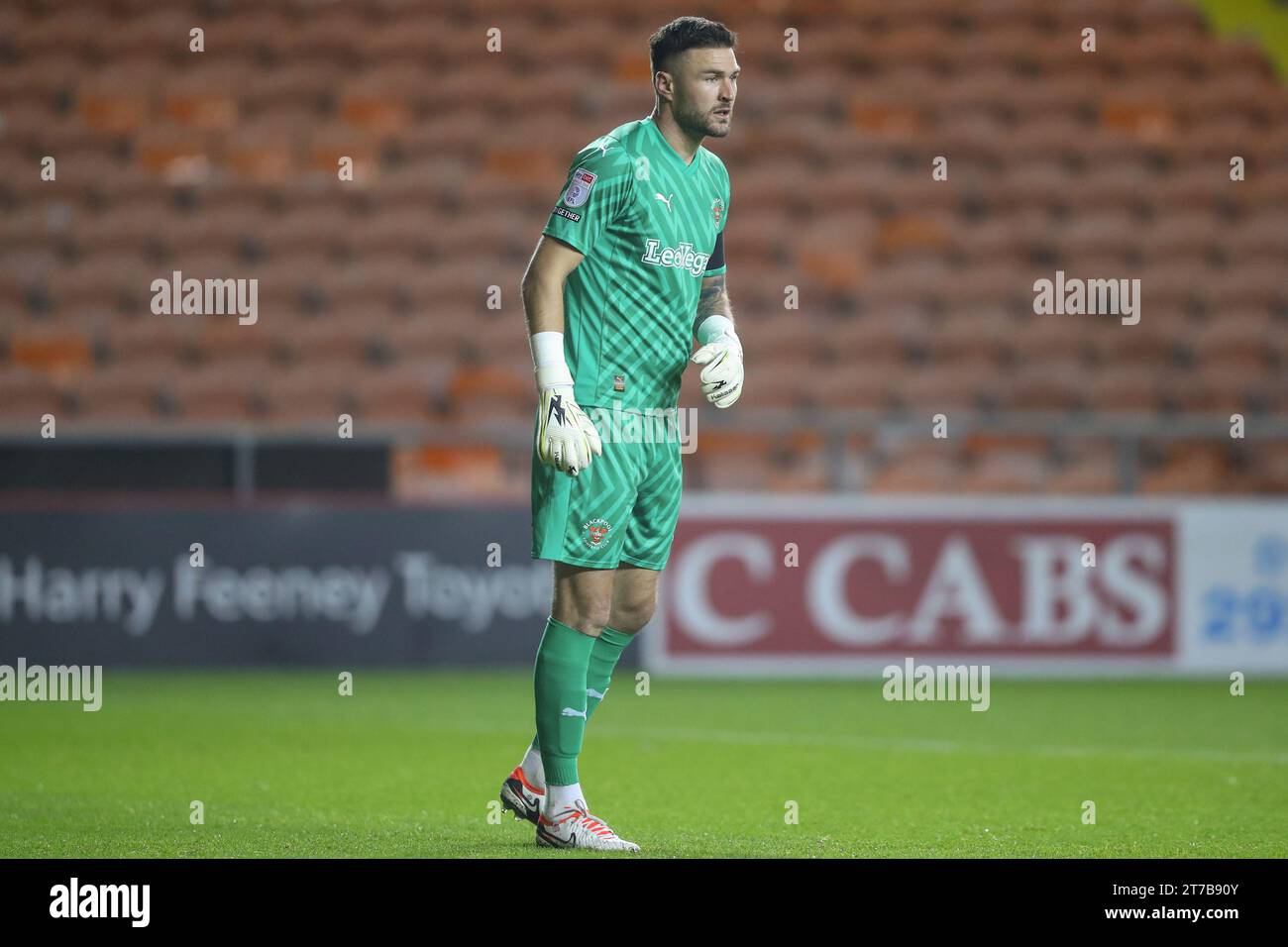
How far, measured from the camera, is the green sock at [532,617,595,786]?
503 cm

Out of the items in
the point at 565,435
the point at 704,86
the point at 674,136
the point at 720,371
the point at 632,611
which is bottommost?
the point at 632,611

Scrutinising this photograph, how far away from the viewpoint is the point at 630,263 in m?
5.11

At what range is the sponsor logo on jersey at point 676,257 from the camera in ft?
16.7

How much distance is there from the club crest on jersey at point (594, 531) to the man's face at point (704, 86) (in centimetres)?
111

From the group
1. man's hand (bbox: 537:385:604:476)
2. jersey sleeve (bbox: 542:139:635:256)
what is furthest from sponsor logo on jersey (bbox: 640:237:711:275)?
man's hand (bbox: 537:385:604:476)

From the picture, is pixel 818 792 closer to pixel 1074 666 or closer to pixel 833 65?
pixel 1074 666

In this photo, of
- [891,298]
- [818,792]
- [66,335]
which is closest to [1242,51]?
[891,298]

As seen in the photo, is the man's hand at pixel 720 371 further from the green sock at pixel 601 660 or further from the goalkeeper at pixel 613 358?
the green sock at pixel 601 660

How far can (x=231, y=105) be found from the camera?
15.5 meters

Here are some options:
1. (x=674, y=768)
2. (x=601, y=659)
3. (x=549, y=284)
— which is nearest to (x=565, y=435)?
(x=549, y=284)

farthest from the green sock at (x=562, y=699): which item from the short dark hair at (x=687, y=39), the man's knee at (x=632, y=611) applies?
the short dark hair at (x=687, y=39)

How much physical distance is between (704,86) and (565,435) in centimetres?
106

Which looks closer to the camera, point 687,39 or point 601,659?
point 687,39

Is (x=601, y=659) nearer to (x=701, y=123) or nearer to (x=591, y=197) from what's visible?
(x=591, y=197)
